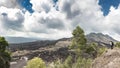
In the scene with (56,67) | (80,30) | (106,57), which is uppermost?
(80,30)

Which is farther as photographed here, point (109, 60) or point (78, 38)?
point (78, 38)

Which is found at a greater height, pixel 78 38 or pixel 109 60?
pixel 78 38

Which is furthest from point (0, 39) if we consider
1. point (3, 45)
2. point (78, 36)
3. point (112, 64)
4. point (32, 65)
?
point (112, 64)

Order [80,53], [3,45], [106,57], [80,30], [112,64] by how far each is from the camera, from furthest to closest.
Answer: [80,53] < [80,30] < [3,45] < [106,57] < [112,64]

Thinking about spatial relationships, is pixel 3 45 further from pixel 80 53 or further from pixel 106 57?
pixel 106 57

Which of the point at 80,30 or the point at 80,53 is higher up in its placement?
the point at 80,30

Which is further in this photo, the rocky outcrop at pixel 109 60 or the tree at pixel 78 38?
the tree at pixel 78 38

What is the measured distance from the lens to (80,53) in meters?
107

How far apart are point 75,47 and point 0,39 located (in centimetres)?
3124

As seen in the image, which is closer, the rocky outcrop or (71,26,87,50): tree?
the rocky outcrop

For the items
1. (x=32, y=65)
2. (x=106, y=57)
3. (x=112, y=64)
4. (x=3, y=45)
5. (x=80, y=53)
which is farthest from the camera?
(x=32, y=65)

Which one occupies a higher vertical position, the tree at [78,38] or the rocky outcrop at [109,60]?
the tree at [78,38]

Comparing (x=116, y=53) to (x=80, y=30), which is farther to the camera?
(x=80, y=30)

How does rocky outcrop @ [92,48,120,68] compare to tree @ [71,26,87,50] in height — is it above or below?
Result: below
